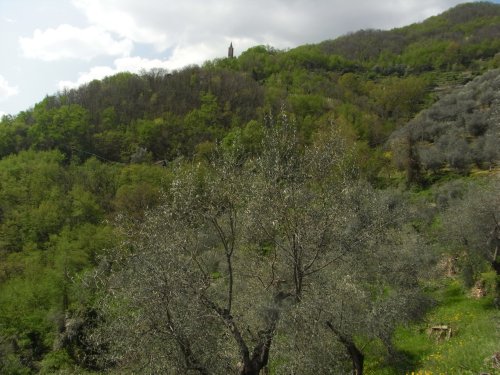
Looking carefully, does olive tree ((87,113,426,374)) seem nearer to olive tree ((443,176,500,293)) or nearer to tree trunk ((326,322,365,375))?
tree trunk ((326,322,365,375))

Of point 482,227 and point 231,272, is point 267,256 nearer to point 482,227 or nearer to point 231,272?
point 231,272

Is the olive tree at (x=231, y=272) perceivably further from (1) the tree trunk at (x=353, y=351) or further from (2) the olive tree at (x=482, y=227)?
(2) the olive tree at (x=482, y=227)

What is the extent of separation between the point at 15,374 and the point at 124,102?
89.2 metres

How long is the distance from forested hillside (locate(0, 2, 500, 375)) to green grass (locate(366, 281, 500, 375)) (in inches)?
4.7

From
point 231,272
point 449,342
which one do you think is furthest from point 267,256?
point 449,342

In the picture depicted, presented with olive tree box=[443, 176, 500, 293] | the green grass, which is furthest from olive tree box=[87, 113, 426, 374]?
olive tree box=[443, 176, 500, 293]

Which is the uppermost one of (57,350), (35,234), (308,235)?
(308,235)

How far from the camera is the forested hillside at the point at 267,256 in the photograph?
1162 cm

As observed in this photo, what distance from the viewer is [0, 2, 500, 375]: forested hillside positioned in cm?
1162

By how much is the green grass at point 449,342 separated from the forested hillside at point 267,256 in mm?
120

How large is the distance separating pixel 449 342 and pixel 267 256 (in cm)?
901

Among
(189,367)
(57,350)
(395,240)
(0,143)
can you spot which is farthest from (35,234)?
(189,367)

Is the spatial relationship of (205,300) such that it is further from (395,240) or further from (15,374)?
(15,374)

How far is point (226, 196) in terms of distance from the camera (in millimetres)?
12711
